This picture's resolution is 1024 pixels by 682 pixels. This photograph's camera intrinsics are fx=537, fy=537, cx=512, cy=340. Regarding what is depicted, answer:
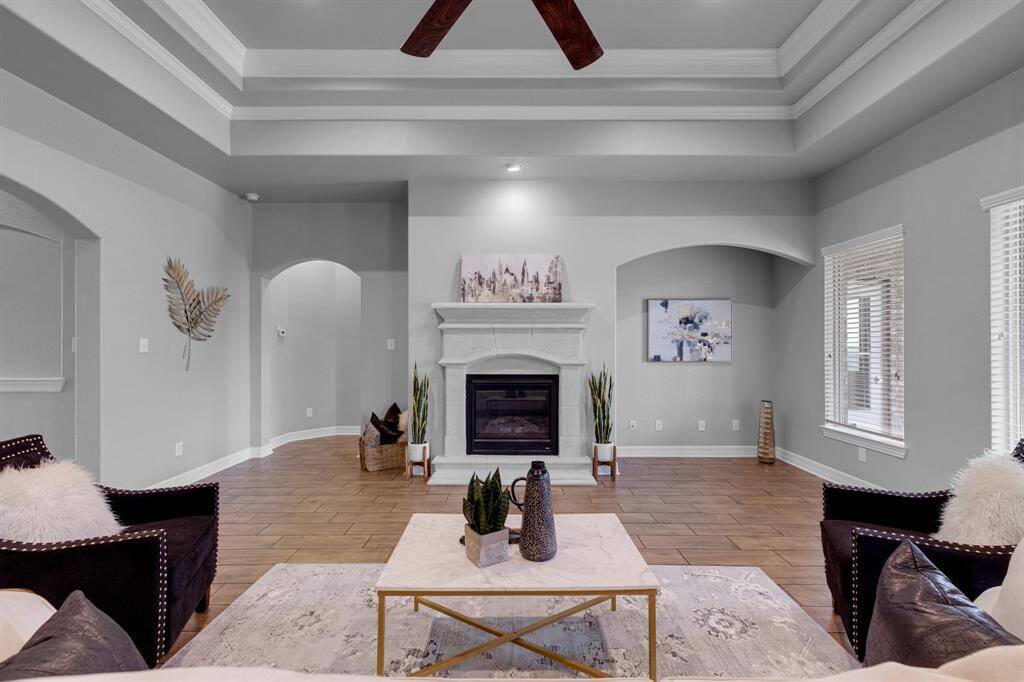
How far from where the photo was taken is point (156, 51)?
336cm

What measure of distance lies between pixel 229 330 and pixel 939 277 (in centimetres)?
591

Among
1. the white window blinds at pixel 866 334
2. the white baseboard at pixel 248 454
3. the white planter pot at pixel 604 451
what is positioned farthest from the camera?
the white planter pot at pixel 604 451

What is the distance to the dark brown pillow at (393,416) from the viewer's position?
18.0 ft

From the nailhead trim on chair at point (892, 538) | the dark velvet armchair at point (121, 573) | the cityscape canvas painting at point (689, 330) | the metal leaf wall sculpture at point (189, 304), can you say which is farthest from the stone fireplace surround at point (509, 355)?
the nailhead trim on chair at point (892, 538)

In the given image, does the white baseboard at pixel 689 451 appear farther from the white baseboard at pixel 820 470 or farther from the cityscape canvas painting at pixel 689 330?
the cityscape canvas painting at pixel 689 330

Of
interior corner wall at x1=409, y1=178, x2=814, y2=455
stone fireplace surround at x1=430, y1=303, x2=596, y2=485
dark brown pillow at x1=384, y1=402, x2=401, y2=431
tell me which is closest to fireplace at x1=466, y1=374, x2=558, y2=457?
stone fireplace surround at x1=430, y1=303, x2=596, y2=485

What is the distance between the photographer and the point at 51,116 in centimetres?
326

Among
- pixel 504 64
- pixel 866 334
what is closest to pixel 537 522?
pixel 504 64

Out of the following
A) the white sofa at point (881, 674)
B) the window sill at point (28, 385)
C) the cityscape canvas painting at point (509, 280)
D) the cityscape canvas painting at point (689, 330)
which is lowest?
the white sofa at point (881, 674)

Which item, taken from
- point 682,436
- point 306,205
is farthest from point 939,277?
point 306,205

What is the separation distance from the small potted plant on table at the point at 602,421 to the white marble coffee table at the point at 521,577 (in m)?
2.67

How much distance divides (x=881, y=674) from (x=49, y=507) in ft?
7.53

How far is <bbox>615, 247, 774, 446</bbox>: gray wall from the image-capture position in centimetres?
570

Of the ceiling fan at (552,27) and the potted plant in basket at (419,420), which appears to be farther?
the potted plant in basket at (419,420)
